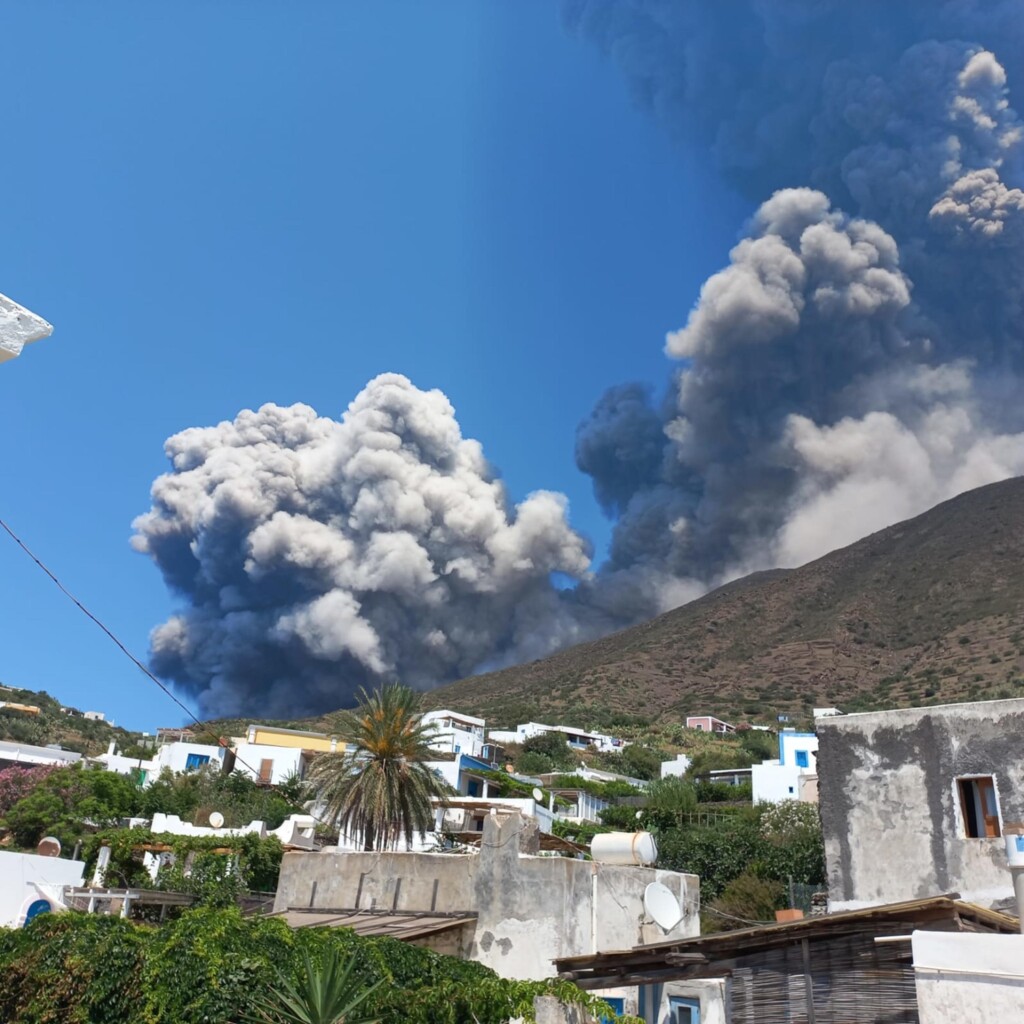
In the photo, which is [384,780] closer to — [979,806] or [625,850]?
[625,850]

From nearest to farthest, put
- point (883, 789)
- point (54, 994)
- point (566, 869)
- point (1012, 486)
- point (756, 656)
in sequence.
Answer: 1. point (54, 994)
2. point (566, 869)
3. point (883, 789)
4. point (756, 656)
5. point (1012, 486)

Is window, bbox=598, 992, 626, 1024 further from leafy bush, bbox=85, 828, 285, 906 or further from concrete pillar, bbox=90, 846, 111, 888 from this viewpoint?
concrete pillar, bbox=90, 846, 111, 888

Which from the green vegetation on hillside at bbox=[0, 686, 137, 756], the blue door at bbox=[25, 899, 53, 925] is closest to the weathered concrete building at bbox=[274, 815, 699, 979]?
the blue door at bbox=[25, 899, 53, 925]

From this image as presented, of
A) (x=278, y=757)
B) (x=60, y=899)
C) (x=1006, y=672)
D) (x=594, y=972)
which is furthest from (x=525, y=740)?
(x=594, y=972)

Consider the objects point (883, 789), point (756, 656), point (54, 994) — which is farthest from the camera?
point (756, 656)

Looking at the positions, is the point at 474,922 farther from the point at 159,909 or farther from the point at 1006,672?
the point at 1006,672
